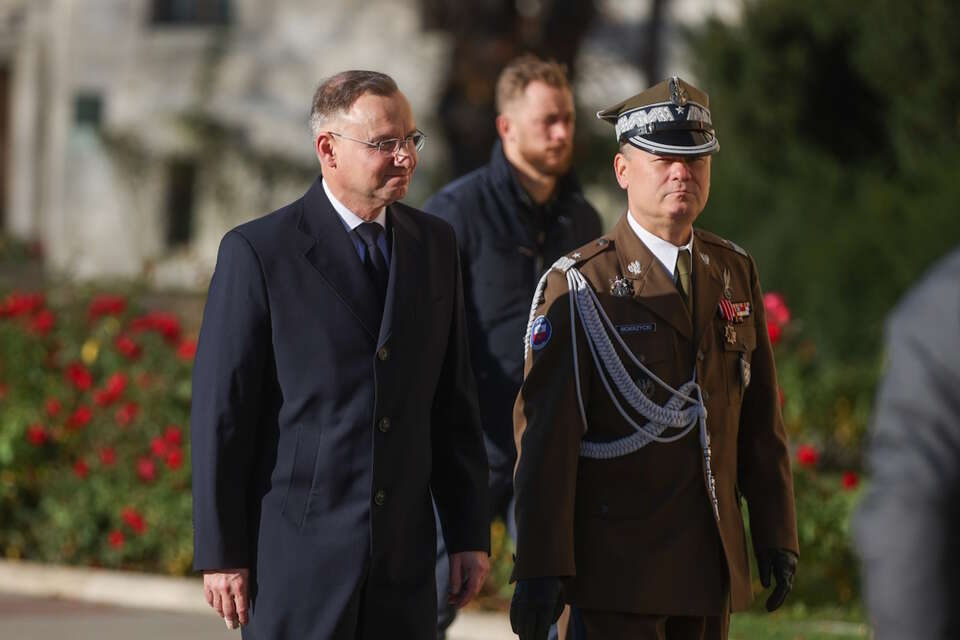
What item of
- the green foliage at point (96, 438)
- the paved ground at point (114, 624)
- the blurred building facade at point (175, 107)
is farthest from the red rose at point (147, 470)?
the blurred building facade at point (175, 107)

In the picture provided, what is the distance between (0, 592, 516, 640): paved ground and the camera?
22.4 feet

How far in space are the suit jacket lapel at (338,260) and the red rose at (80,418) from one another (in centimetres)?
512

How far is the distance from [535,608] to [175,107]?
17.3 metres

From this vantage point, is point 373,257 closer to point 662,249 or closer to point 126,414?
point 662,249

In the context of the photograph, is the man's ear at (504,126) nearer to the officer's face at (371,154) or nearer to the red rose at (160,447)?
the officer's face at (371,154)

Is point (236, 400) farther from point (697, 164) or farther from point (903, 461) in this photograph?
→ point (903, 461)

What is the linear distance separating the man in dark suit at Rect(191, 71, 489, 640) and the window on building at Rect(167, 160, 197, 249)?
56.1 ft

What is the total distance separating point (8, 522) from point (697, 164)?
19.1 feet

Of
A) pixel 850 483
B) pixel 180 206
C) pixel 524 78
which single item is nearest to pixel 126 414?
pixel 850 483

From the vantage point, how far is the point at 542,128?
527cm

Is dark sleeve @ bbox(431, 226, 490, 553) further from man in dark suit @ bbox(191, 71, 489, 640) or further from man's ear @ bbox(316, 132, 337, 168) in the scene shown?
man's ear @ bbox(316, 132, 337, 168)

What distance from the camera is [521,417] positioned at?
12.7 ft

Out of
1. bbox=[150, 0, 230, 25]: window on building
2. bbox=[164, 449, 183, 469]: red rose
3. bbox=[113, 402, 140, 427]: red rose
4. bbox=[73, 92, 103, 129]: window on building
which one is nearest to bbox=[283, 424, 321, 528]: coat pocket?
bbox=[164, 449, 183, 469]: red rose

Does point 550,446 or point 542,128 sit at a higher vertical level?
point 542,128
